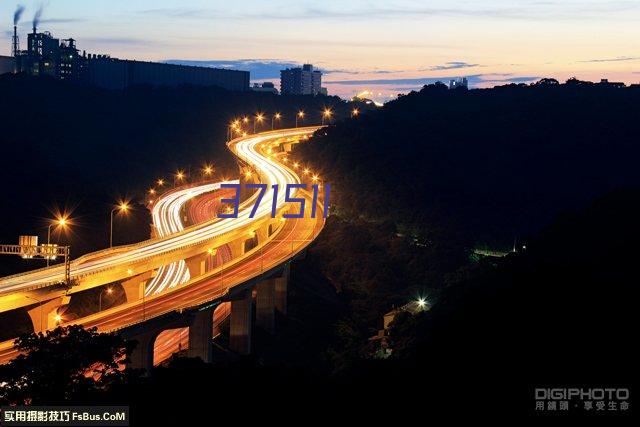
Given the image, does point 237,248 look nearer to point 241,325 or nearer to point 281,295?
point 281,295

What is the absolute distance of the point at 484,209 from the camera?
412 ft

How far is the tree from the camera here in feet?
132

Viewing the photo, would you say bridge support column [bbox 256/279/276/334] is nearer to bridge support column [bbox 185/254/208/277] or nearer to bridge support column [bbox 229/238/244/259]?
bridge support column [bbox 229/238/244/259]

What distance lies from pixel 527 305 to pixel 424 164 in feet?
303

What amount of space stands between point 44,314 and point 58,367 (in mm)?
16723

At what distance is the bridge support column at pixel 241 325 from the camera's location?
73.2 meters

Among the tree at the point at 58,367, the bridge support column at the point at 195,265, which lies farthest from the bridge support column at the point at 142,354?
the bridge support column at the point at 195,265

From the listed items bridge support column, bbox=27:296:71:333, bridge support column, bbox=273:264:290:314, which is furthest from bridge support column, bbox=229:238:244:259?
bridge support column, bbox=27:296:71:333

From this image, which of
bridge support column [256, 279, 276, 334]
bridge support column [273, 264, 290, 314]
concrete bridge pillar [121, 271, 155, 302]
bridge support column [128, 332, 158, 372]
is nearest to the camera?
bridge support column [128, 332, 158, 372]

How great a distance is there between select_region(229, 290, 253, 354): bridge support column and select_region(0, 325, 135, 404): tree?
86.5 ft

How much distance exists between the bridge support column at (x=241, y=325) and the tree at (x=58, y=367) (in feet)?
86.5

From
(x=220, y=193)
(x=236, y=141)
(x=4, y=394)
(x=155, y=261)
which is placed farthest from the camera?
(x=236, y=141)

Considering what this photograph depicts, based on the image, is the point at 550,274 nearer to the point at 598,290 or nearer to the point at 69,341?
the point at 598,290

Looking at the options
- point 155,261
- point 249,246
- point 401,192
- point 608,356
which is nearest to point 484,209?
point 401,192
